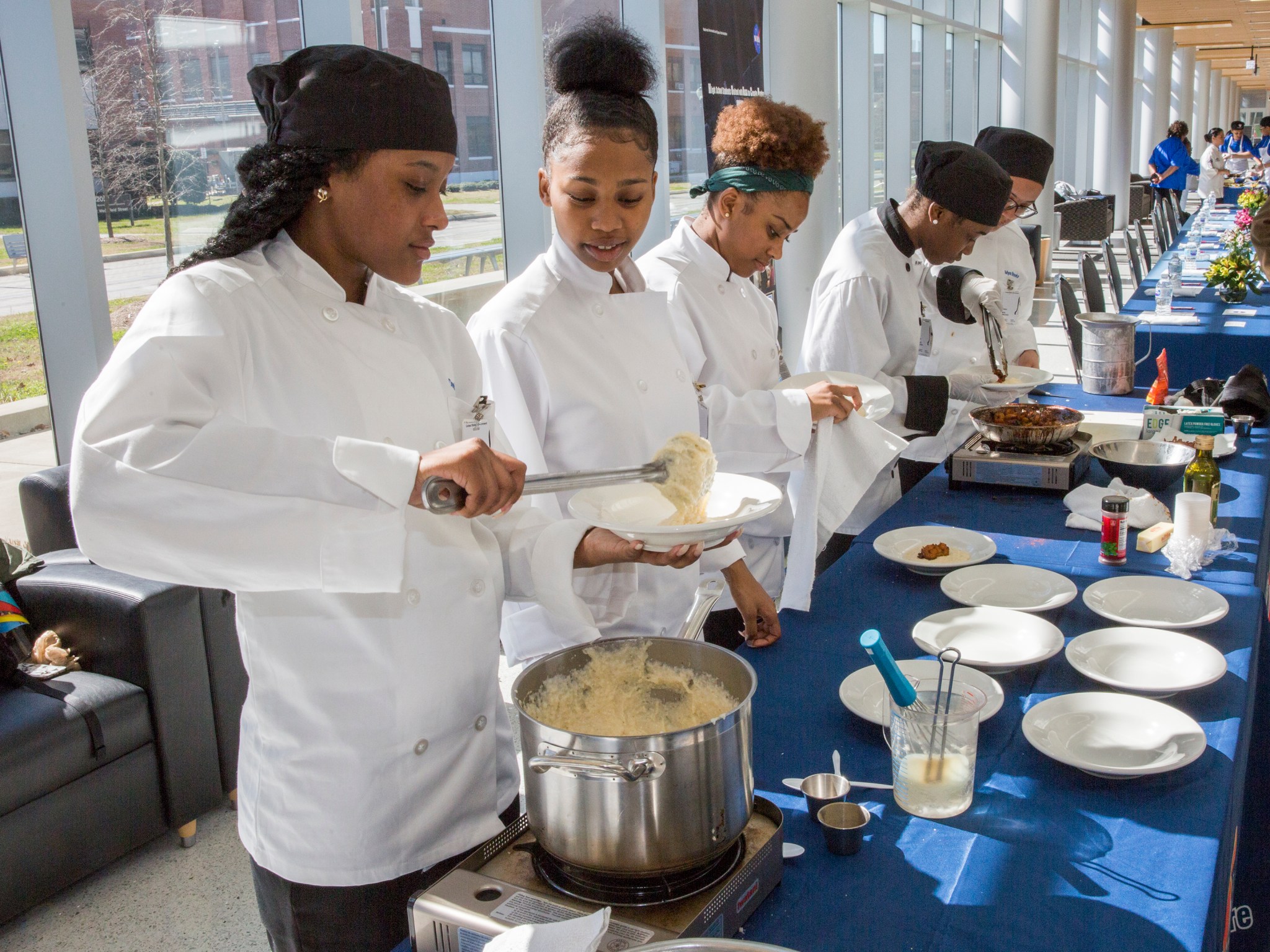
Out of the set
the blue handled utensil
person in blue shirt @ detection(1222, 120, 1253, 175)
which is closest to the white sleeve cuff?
the blue handled utensil

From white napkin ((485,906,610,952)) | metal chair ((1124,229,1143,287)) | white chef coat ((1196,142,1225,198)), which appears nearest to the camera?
white napkin ((485,906,610,952))

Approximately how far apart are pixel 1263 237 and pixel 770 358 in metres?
1.49

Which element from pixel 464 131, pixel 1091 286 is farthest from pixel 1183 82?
pixel 464 131

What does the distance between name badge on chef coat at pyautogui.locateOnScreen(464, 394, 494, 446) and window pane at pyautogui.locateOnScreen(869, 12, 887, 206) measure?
6.81 meters

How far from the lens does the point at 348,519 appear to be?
3.18ft

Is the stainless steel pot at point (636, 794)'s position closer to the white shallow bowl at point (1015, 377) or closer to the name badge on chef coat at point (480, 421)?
the name badge on chef coat at point (480, 421)

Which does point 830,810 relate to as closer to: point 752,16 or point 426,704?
point 426,704

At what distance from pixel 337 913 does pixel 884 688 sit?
2.46 ft


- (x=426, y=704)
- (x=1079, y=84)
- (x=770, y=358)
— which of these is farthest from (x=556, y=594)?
(x=1079, y=84)

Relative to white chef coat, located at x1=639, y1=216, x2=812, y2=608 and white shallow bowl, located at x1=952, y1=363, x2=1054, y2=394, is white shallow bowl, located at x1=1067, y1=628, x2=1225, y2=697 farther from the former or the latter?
white shallow bowl, located at x1=952, y1=363, x2=1054, y2=394

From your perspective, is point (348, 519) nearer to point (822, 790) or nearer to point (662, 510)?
point (662, 510)

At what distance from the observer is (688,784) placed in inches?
36.3

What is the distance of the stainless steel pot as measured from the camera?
90 cm

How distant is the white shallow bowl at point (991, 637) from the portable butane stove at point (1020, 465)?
80 cm
